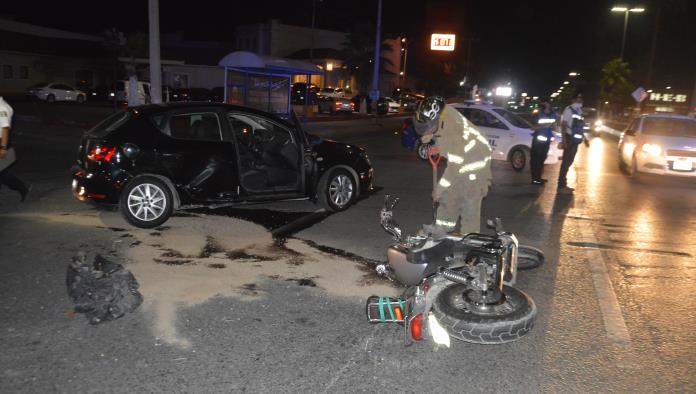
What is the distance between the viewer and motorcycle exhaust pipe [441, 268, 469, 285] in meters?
4.14

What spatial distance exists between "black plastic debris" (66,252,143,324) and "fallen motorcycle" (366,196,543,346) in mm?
1963

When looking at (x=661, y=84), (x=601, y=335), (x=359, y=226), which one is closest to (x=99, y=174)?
(x=359, y=226)

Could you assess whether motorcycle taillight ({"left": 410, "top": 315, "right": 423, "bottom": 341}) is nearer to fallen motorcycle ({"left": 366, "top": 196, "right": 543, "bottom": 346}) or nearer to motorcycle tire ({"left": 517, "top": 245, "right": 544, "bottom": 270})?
fallen motorcycle ({"left": 366, "top": 196, "right": 543, "bottom": 346})

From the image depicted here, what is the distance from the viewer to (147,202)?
7055 millimetres

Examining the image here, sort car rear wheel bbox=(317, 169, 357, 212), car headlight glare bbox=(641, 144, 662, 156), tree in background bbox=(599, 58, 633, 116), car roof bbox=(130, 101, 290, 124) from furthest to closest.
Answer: tree in background bbox=(599, 58, 633, 116) < car headlight glare bbox=(641, 144, 662, 156) < car rear wheel bbox=(317, 169, 357, 212) < car roof bbox=(130, 101, 290, 124)

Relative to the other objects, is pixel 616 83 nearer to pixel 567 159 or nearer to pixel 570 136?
pixel 570 136

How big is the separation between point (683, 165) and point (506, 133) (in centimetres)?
383

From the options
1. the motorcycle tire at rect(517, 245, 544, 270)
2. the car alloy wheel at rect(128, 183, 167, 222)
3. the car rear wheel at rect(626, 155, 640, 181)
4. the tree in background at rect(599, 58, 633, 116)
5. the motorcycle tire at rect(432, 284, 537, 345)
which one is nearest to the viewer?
the motorcycle tire at rect(432, 284, 537, 345)

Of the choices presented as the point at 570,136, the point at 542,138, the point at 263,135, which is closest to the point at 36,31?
the point at 263,135

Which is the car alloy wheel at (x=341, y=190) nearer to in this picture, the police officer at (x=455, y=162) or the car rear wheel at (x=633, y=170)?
the police officer at (x=455, y=162)

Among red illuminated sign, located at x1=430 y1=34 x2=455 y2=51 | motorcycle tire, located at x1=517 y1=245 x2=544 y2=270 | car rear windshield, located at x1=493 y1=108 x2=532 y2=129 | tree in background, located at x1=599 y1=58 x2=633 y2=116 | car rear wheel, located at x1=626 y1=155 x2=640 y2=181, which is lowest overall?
motorcycle tire, located at x1=517 y1=245 x2=544 y2=270

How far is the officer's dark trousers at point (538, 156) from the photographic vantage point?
11.4 m

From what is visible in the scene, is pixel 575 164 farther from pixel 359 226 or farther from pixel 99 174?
pixel 99 174

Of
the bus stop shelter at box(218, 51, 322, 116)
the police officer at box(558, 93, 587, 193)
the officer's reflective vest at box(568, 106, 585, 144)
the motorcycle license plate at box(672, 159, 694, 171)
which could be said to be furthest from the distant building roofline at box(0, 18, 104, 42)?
the motorcycle license plate at box(672, 159, 694, 171)
